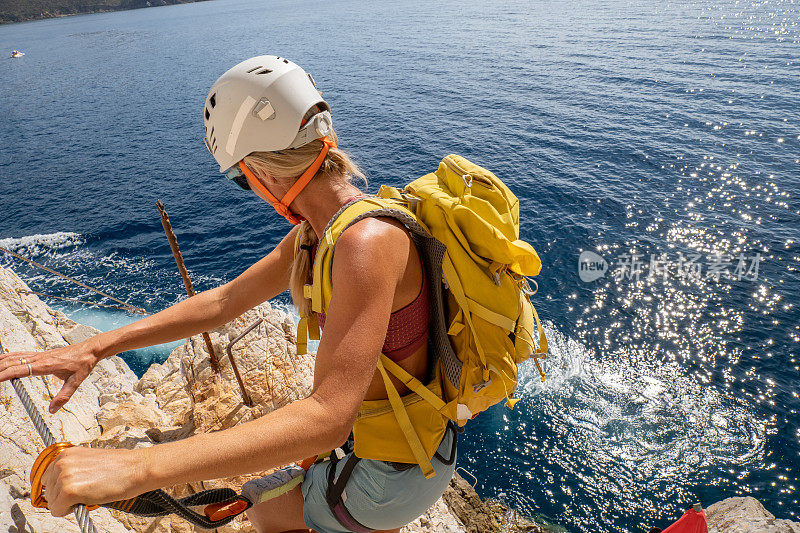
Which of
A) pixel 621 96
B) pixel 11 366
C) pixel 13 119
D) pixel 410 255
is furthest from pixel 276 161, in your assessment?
pixel 13 119

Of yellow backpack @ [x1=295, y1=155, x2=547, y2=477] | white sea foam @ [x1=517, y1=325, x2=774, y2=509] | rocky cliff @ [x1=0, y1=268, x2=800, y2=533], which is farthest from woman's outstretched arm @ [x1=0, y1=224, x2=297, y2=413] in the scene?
white sea foam @ [x1=517, y1=325, x2=774, y2=509]

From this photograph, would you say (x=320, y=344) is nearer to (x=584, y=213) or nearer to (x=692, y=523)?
(x=692, y=523)

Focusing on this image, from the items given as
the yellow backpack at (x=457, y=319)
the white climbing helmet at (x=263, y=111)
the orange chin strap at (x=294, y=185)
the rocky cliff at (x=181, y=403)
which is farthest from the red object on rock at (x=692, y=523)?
the white climbing helmet at (x=263, y=111)

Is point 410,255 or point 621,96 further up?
point 410,255

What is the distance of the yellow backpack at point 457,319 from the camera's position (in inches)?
93.0

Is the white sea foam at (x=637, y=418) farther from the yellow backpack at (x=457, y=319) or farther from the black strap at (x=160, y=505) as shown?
the black strap at (x=160, y=505)

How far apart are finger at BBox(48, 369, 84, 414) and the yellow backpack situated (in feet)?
4.03

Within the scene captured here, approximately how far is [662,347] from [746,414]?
10.2ft

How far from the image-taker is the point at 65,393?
2371 mm

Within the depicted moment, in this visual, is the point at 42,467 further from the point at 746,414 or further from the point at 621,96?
the point at 621,96

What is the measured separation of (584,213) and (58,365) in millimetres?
23998

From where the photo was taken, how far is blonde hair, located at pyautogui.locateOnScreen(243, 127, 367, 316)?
2.26 metres

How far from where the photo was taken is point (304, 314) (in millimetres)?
2469

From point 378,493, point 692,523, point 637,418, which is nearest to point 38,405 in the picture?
point 378,493
